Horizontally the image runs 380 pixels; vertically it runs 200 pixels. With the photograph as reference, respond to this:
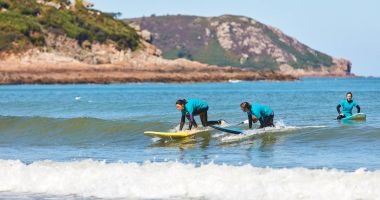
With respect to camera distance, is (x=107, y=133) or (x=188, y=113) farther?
(x=107, y=133)

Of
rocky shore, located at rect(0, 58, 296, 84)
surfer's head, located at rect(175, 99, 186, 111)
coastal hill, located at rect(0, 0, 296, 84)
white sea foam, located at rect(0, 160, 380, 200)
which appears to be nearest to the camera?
white sea foam, located at rect(0, 160, 380, 200)

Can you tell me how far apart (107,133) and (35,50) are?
313 ft

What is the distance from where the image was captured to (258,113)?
2070 cm

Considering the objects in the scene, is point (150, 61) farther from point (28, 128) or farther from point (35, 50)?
point (28, 128)

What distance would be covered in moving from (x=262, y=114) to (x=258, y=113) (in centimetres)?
43

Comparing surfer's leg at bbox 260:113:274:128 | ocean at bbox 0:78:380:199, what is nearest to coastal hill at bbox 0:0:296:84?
ocean at bbox 0:78:380:199

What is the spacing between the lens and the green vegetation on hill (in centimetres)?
12062

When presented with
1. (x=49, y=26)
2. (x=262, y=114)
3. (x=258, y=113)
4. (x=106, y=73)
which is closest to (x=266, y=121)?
(x=262, y=114)

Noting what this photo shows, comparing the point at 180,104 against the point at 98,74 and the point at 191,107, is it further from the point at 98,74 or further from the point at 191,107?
the point at 98,74

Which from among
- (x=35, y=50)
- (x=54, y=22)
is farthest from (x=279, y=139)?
(x=54, y=22)

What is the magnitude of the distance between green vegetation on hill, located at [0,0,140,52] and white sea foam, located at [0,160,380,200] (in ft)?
348

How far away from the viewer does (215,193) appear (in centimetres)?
1309

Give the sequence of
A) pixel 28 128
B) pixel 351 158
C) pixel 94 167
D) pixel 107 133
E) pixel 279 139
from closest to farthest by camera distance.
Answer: pixel 94 167
pixel 351 158
pixel 279 139
pixel 107 133
pixel 28 128

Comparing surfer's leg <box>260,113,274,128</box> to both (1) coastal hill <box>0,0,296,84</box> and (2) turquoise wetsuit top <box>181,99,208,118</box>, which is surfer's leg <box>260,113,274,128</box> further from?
(1) coastal hill <box>0,0,296,84</box>
